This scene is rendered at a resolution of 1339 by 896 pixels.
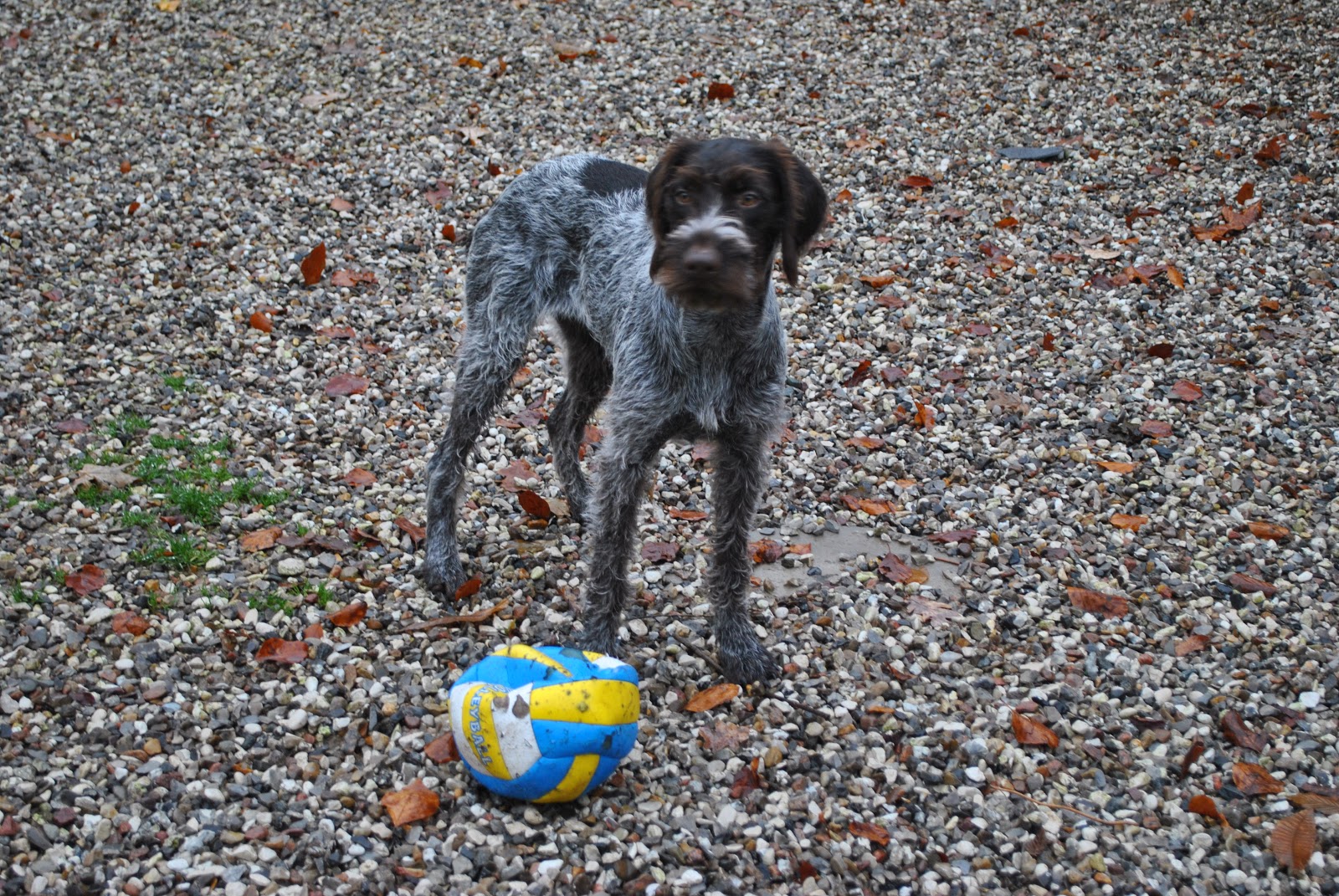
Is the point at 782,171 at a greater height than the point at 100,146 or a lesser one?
greater

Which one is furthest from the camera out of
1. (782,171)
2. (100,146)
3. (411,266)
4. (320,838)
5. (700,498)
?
(100,146)

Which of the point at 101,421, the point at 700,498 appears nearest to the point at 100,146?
the point at 101,421

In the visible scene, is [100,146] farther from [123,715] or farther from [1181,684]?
[1181,684]

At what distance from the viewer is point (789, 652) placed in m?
4.32

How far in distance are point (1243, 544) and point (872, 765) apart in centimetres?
222

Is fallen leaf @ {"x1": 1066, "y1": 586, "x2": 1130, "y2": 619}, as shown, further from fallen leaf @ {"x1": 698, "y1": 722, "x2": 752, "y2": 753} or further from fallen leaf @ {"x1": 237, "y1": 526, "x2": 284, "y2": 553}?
fallen leaf @ {"x1": 237, "y1": 526, "x2": 284, "y2": 553}

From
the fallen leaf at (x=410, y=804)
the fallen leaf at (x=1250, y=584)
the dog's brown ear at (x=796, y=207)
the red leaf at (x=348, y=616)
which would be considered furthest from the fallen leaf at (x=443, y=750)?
the fallen leaf at (x=1250, y=584)

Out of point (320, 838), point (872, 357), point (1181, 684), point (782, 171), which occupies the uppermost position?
point (782, 171)

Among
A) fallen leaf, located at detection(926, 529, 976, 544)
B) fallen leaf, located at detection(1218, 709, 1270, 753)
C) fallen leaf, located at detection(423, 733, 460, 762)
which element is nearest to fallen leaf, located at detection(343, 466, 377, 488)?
fallen leaf, located at detection(423, 733, 460, 762)

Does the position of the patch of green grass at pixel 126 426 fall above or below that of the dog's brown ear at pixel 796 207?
below

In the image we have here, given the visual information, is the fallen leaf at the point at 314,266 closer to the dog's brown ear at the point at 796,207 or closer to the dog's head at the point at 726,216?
the dog's head at the point at 726,216

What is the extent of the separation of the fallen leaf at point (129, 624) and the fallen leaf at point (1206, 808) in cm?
371

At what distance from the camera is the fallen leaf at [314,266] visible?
684cm

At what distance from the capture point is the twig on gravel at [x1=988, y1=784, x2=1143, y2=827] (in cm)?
355
